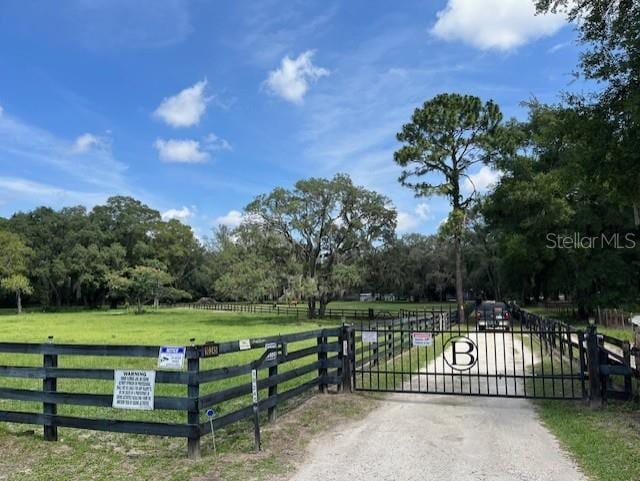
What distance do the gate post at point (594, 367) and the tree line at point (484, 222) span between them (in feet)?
8.34

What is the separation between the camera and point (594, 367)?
788cm

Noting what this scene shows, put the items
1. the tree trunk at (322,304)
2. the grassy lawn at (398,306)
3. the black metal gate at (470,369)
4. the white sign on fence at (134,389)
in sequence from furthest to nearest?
the grassy lawn at (398,306), the tree trunk at (322,304), the black metal gate at (470,369), the white sign on fence at (134,389)

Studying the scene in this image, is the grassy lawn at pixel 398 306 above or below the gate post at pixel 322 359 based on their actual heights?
below

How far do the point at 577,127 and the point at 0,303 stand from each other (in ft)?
274

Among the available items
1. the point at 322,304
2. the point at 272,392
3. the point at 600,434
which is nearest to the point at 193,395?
the point at 272,392

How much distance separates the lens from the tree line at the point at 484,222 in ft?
27.0

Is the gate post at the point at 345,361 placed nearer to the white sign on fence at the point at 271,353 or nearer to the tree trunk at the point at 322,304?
the white sign on fence at the point at 271,353

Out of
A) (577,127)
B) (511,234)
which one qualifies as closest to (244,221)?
(511,234)

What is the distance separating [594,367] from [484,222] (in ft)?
109

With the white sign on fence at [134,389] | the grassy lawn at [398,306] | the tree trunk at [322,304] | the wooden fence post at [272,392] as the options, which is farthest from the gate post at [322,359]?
the grassy lawn at [398,306]

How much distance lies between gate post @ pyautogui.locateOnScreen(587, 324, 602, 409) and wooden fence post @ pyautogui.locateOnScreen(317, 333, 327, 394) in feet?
13.6

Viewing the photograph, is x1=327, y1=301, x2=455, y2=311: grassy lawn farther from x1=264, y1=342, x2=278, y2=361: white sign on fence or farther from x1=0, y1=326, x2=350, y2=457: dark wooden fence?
x1=0, y1=326, x2=350, y2=457: dark wooden fence

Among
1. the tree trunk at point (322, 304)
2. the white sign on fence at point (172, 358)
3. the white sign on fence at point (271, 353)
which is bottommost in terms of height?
the tree trunk at point (322, 304)

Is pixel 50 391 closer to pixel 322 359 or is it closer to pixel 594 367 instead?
pixel 322 359
